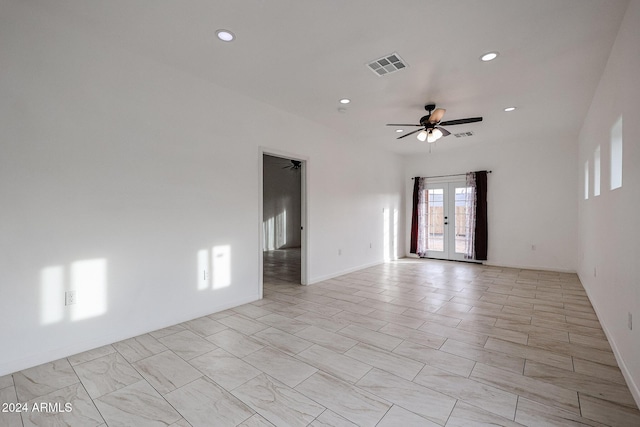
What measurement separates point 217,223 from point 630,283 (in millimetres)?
3929

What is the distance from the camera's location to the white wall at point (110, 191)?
2240mm

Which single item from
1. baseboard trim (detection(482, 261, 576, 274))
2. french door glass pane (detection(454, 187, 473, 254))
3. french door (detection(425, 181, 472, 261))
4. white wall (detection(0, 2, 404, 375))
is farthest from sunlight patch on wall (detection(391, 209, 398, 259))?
white wall (detection(0, 2, 404, 375))

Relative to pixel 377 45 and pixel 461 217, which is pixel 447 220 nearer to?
pixel 461 217

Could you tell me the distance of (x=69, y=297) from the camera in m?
2.47

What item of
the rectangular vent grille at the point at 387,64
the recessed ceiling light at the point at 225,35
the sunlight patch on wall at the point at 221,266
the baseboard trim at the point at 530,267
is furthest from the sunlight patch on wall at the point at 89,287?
the baseboard trim at the point at 530,267

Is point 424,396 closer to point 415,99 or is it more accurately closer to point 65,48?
point 415,99

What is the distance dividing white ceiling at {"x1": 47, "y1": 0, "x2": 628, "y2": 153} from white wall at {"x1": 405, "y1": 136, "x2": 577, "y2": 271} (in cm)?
228

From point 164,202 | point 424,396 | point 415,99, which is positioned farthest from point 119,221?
point 415,99

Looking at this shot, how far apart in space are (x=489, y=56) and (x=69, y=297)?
4619 millimetres

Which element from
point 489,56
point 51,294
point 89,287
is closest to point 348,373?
point 89,287

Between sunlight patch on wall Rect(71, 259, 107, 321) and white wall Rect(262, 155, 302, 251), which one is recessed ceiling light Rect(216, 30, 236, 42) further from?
white wall Rect(262, 155, 302, 251)

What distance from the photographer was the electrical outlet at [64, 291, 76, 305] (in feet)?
8.05

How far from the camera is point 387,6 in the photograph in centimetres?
222

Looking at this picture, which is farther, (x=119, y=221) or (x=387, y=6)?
(x=119, y=221)
